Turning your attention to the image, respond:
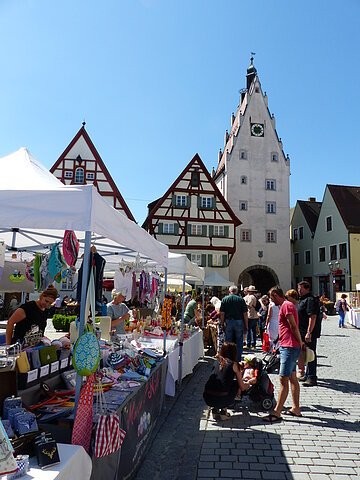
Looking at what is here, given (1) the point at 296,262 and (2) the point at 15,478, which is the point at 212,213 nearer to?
(1) the point at 296,262

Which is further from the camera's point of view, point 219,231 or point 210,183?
point 210,183

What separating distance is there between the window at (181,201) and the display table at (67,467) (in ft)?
99.8

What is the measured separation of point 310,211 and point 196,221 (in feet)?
50.0

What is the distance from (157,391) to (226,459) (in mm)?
1235

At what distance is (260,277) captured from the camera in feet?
127

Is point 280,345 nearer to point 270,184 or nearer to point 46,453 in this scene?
point 46,453

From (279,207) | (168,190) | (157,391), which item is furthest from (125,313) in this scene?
(279,207)

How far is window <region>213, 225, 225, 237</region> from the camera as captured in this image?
32.6 metres

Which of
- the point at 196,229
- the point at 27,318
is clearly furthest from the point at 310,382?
the point at 196,229

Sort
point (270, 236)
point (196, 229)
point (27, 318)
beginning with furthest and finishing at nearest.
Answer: point (270, 236) < point (196, 229) < point (27, 318)

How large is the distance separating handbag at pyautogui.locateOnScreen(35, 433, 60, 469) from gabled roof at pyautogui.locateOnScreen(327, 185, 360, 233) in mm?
34978

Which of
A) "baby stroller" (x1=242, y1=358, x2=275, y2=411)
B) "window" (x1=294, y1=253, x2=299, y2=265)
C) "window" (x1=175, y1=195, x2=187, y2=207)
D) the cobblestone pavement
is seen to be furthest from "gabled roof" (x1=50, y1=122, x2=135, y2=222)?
"baby stroller" (x1=242, y1=358, x2=275, y2=411)

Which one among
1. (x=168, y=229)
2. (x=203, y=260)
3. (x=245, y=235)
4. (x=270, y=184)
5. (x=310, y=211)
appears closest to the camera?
(x=203, y=260)

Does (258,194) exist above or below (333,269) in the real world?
above
